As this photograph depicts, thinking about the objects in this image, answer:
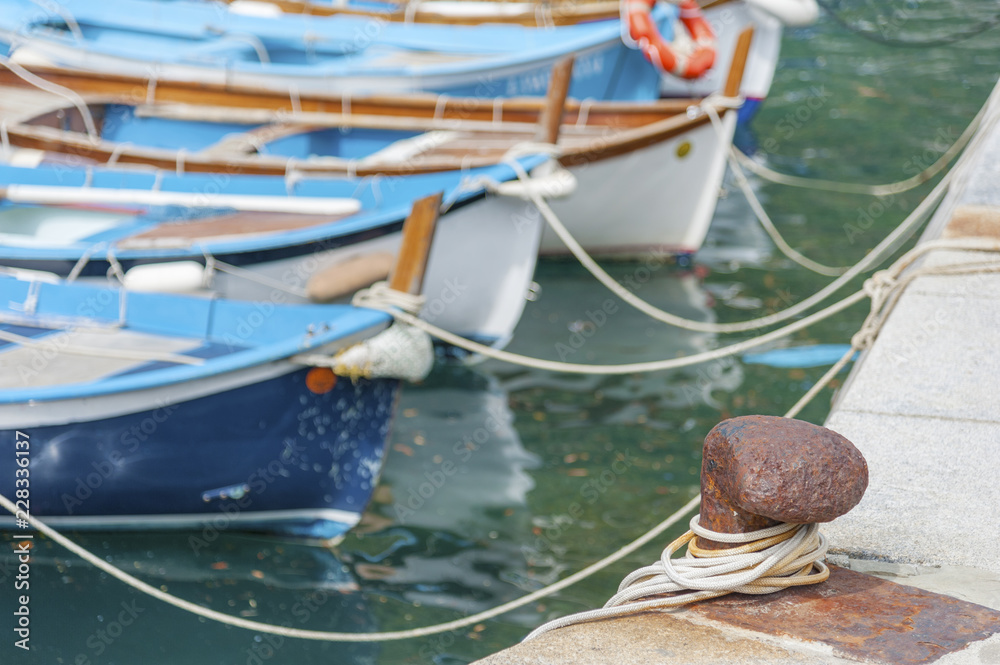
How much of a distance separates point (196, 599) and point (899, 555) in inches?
122

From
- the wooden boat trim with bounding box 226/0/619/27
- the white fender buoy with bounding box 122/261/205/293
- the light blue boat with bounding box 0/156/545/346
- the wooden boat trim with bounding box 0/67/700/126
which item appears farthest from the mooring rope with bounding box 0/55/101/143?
the wooden boat trim with bounding box 226/0/619/27

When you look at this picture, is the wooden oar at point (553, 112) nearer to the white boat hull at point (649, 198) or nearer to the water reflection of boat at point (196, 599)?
the white boat hull at point (649, 198)

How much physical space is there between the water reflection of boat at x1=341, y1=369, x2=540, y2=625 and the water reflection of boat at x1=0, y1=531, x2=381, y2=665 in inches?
9.9

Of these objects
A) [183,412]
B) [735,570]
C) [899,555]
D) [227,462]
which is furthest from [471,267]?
[735,570]

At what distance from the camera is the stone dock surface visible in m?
2.00

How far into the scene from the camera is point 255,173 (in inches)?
259

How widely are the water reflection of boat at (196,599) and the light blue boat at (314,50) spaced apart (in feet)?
15.3

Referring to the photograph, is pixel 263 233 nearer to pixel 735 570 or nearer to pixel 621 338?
pixel 621 338

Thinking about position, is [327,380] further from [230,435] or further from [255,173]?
[255,173]

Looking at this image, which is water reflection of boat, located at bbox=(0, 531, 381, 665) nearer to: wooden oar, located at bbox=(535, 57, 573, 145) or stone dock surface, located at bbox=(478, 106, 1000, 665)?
stone dock surface, located at bbox=(478, 106, 1000, 665)

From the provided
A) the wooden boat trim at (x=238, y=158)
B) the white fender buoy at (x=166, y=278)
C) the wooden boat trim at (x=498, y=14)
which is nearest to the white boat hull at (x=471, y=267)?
the wooden boat trim at (x=238, y=158)

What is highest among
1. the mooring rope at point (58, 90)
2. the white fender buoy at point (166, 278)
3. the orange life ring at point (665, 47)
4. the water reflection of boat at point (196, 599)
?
the orange life ring at point (665, 47)

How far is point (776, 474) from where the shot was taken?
1.99m

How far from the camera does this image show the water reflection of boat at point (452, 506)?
15.0ft
